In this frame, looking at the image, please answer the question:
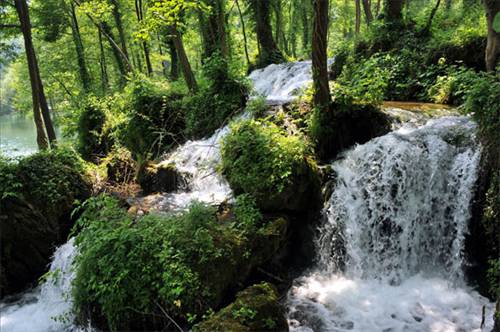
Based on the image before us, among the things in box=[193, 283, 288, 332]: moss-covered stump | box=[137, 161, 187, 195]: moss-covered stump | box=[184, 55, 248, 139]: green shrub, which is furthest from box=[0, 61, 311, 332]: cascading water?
box=[193, 283, 288, 332]: moss-covered stump

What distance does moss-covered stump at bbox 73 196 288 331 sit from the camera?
4520mm

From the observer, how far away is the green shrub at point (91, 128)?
12.6m

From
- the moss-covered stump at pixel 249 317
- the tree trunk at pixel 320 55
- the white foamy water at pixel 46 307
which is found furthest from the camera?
the tree trunk at pixel 320 55

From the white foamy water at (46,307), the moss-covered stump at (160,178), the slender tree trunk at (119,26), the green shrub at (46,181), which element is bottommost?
the white foamy water at (46,307)

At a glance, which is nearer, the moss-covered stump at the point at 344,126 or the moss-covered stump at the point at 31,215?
the moss-covered stump at the point at 31,215

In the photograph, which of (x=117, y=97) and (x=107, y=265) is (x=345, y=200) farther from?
(x=117, y=97)

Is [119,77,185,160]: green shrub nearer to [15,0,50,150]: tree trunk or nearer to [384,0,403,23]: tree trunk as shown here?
[15,0,50,150]: tree trunk

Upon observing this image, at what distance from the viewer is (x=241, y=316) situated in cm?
412

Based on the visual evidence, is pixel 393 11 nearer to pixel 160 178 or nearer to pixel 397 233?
pixel 397 233

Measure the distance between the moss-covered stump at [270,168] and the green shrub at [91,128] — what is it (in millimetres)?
7259

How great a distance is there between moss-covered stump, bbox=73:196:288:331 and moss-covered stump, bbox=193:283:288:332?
0.30m

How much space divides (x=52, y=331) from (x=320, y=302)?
400 cm

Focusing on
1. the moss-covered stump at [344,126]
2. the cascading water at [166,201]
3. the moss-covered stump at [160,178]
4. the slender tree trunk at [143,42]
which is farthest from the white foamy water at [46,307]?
the slender tree trunk at [143,42]

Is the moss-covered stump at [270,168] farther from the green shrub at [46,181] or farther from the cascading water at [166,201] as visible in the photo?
the green shrub at [46,181]
